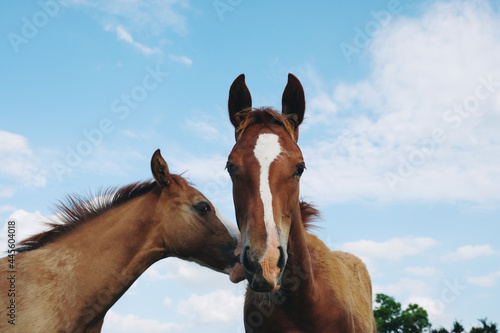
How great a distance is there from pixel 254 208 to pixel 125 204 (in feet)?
10.8

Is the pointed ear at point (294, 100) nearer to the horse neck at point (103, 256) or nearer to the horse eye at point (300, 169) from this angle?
the horse eye at point (300, 169)

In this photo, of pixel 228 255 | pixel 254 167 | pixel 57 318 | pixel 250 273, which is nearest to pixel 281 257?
pixel 250 273

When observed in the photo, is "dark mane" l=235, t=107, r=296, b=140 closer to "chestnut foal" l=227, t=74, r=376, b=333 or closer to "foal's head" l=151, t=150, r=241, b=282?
"chestnut foal" l=227, t=74, r=376, b=333

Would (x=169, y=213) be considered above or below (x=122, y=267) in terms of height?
above

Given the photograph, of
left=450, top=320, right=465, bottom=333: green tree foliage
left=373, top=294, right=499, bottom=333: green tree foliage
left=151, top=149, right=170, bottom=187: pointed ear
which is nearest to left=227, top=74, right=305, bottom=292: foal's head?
left=151, top=149, right=170, bottom=187: pointed ear

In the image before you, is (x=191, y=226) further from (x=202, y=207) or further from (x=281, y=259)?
(x=281, y=259)

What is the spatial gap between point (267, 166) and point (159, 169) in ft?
9.55

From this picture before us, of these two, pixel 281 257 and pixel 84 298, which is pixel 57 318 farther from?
pixel 281 257

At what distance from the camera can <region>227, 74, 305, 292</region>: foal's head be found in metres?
3.46

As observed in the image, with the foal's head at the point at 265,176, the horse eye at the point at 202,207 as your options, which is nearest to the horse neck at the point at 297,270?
the foal's head at the point at 265,176

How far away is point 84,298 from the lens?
5508 mm

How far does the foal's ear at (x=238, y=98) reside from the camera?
15.8ft

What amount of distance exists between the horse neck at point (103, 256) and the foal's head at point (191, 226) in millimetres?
177

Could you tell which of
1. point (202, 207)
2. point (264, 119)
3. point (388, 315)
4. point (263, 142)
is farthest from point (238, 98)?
point (388, 315)
